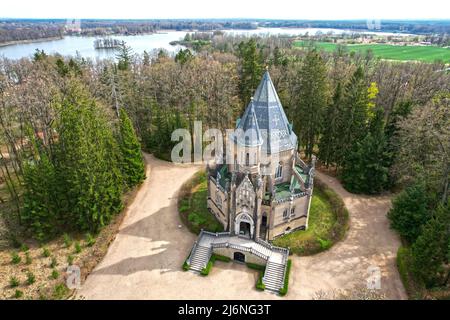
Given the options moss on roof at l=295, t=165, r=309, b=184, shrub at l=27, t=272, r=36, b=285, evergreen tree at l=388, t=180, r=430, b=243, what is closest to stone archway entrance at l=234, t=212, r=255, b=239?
moss on roof at l=295, t=165, r=309, b=184

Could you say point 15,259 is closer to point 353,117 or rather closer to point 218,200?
point 218,200

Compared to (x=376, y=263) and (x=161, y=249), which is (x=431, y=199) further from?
(x=161, y=249)

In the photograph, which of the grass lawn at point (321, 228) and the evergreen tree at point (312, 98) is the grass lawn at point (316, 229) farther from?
the evergreen tree at point (312, 98)

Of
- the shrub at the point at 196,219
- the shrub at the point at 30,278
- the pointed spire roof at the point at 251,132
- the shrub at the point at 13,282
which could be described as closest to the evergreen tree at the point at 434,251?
the pointed spire roof at the point at 251,132

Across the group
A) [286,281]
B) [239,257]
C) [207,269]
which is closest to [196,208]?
[239,257]

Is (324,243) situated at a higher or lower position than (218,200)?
lower

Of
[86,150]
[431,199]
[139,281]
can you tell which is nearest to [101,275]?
[139,281]
